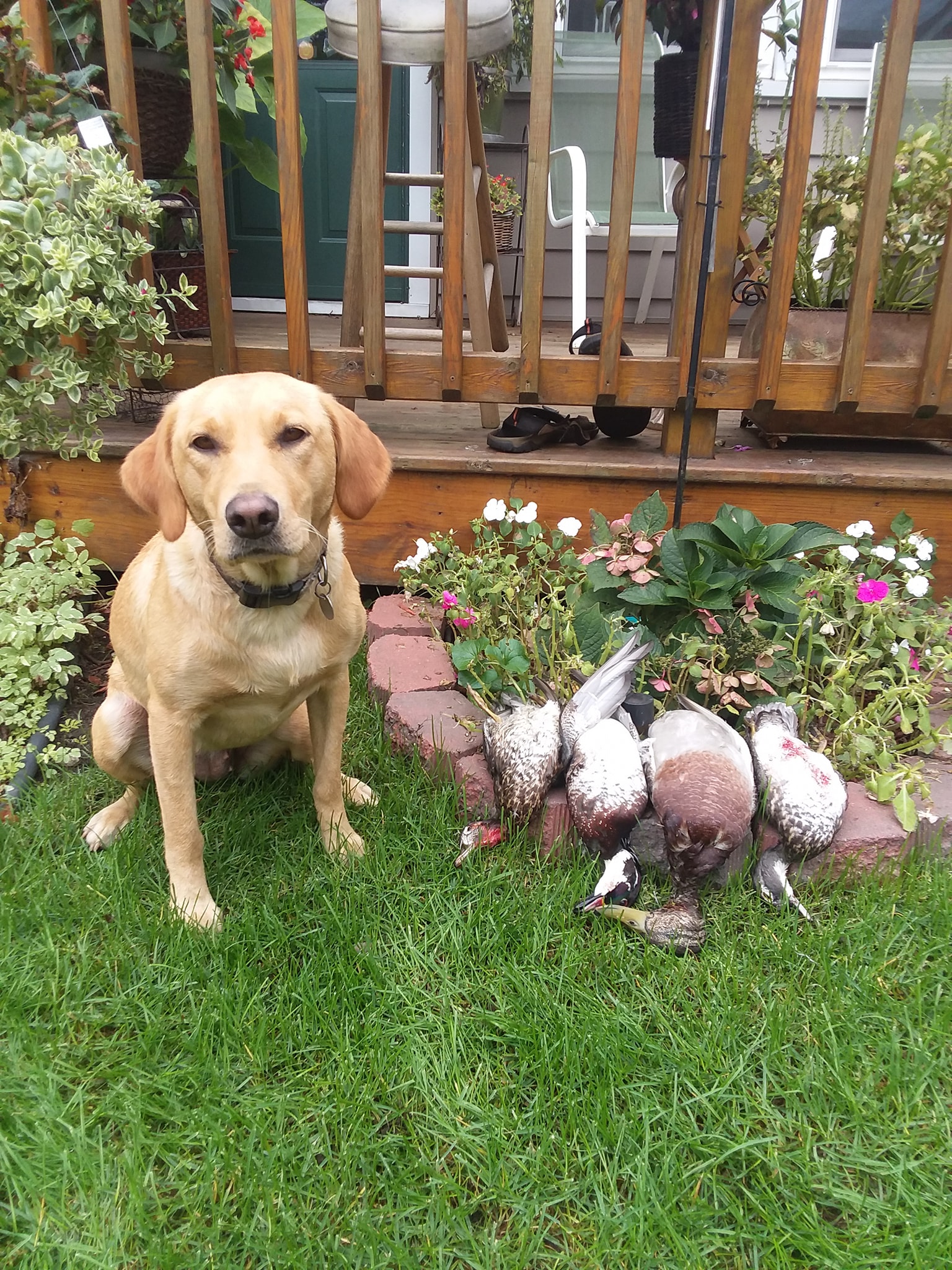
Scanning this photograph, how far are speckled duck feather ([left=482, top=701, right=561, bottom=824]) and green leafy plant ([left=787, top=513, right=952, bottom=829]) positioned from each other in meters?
0.72

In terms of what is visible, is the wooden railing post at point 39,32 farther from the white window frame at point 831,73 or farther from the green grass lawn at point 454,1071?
the white window frame at point 831,73

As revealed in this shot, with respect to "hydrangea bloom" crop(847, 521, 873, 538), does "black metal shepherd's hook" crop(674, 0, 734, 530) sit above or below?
above

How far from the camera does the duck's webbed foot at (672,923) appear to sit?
189 centimetres

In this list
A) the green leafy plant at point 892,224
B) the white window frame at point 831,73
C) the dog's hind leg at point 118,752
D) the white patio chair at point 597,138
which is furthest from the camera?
the white window frame at point 831,73

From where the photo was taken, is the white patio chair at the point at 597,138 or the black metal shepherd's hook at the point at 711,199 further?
the white patio chair at the point at 597,138

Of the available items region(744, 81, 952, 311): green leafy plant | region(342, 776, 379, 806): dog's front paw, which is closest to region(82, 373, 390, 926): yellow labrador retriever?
region(342, 776, 379, 806): dog's front paw

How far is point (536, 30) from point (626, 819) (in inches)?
91.8

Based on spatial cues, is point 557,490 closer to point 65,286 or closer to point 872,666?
point 872,666

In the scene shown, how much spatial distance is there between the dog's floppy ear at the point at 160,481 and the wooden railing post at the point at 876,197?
2275 mm

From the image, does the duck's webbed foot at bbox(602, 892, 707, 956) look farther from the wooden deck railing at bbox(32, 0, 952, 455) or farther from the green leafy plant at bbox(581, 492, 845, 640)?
the wooden deck railing at bbox(32, 0, 952, 455)

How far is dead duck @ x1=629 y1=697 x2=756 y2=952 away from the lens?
1920 mm

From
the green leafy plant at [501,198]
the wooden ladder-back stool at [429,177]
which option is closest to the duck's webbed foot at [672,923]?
the wooden ladder-back stool at [429,177]

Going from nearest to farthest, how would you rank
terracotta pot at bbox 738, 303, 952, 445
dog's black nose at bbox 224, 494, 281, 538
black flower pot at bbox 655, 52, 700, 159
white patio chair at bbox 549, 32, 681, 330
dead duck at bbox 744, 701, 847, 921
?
dog's black nose at bbox 224, 494, 281, 538 → dead duck at bbox 744, 701, 847, 921 → terracotta pot at bbox 738, 303, 952, 445 → black flower pot at bbox 655, 52, 700, 159 → white patio chair at bbox 549, 32, 681, 330

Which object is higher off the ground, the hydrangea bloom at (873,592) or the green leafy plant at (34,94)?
the green leafy plant at (34,94)
